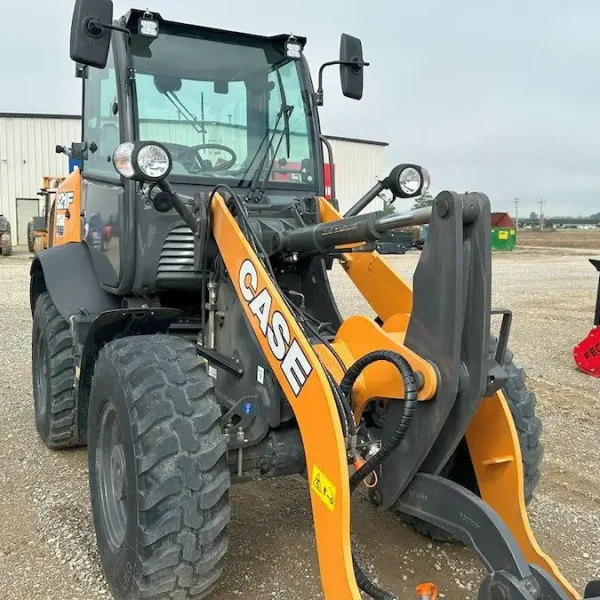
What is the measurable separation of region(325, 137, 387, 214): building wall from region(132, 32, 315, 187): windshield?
109ft

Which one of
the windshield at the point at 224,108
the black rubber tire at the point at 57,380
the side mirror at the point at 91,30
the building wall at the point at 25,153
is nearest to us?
the side mirror at the point at 91,30

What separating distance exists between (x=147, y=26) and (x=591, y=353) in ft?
19.2

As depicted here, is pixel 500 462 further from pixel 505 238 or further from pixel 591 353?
pixel 505 238

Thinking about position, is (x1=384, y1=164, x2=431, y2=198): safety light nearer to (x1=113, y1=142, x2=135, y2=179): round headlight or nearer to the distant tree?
the distant tree

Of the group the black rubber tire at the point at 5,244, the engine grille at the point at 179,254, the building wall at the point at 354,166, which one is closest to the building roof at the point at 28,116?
the black rubber tire at the point at 5,244

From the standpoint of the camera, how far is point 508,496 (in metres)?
2.69

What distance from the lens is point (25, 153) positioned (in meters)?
32.1

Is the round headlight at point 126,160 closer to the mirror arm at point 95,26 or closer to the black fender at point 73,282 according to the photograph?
the mirror arm at point 95,26

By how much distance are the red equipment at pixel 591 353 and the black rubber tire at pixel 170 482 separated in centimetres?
571

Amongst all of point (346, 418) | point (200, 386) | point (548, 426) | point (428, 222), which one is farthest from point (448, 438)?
point (548, 426)

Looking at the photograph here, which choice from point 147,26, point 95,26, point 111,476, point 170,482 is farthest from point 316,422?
point 147,26

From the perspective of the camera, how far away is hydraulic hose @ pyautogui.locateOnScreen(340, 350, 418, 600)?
A: 229 cm

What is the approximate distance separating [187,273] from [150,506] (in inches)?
56.5

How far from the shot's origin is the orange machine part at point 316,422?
2.25 metres
